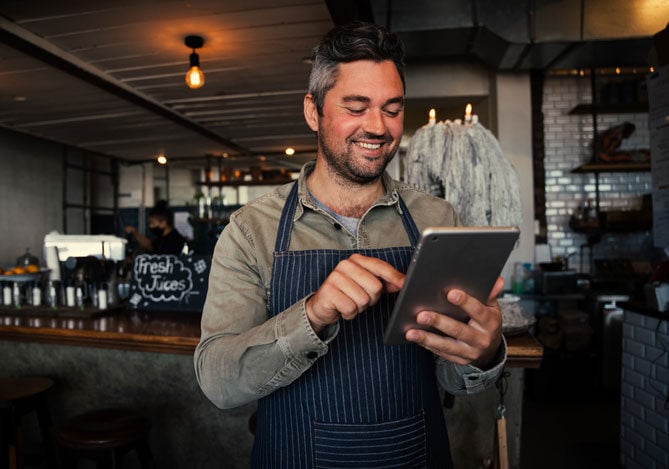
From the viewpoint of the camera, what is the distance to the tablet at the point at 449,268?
2.76 ft

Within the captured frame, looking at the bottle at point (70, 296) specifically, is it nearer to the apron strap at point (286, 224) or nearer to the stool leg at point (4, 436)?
the stool leg at point (4, 436)

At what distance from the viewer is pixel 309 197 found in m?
1.43

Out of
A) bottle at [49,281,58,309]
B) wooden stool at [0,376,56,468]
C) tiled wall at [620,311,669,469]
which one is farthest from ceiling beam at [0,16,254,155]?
tiled wall at [620,311,669,469]

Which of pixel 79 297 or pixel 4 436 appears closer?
pixel 4 436

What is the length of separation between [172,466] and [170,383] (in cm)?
49

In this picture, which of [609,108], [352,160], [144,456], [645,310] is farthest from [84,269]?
[609,108]

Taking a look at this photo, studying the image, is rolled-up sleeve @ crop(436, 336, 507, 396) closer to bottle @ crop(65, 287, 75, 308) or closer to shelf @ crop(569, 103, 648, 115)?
bottle @ crop(65, 287, 75, 308)

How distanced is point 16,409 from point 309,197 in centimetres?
202

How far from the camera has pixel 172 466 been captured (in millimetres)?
2758

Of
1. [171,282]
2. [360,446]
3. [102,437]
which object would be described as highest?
[171,282]

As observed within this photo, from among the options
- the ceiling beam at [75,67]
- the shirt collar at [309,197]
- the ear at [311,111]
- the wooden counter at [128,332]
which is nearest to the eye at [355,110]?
the ear at [311,111]

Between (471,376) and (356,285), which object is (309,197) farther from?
(471,376)

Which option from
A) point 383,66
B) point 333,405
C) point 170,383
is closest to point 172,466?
point 170,383

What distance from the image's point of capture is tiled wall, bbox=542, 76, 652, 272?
229 inches
